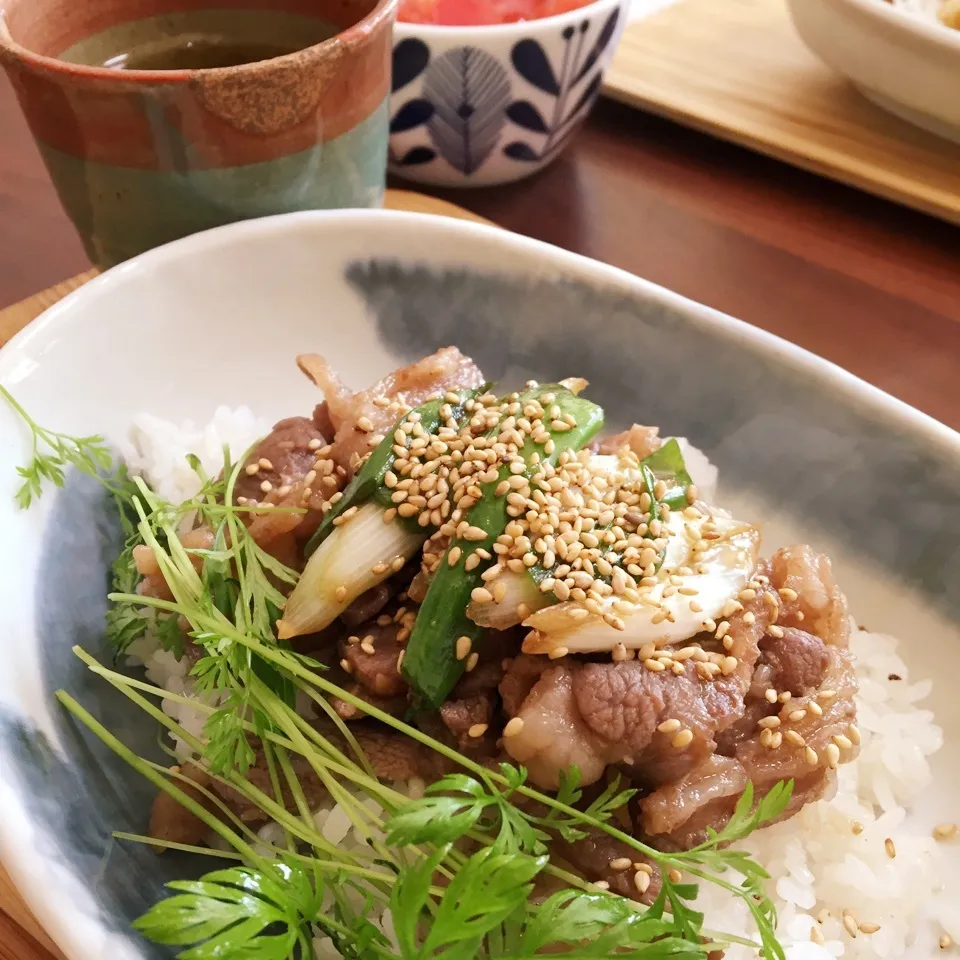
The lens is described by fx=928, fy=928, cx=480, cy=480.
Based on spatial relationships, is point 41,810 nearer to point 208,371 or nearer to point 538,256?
point 208,371

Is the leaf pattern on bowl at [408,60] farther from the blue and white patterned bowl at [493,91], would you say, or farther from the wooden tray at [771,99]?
the wooden tray at [771,99]

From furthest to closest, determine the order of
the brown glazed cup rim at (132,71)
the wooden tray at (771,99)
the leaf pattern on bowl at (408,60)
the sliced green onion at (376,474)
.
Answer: the wooden tray at (771,99) → the leaf pattern on bowl at (408,60) → the brown glazed cup rim at (132,71) → the sliced green onion at (376,474)

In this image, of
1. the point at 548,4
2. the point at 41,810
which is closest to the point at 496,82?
the point at 548,4

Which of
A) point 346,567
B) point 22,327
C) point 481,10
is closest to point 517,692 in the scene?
point 346,567

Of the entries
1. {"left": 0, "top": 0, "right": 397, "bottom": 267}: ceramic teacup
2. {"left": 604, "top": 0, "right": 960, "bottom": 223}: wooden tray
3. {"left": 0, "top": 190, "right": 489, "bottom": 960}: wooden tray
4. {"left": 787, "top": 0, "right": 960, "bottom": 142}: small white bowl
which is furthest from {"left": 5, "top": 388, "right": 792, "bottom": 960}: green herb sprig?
{"left": 787, "top": 0, "right": 960, "bottom": 142}: small white bowl

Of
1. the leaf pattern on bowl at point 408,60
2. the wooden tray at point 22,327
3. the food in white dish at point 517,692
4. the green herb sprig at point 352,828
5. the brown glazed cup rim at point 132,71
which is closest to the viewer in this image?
the green herb sprig at point 352,828

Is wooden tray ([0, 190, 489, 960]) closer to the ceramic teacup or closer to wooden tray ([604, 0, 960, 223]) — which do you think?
the ceramic teacup

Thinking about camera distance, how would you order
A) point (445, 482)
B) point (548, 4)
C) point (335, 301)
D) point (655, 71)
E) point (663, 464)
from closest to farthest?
point (445, 482) < point (663, 464) < point (335, 301) < point (548, 4) < point (655, 71)

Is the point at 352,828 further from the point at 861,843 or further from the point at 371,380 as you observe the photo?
the point at 371,380

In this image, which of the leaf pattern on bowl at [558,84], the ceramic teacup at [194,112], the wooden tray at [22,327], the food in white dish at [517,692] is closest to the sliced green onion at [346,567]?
the food in white dish at [517,692]
